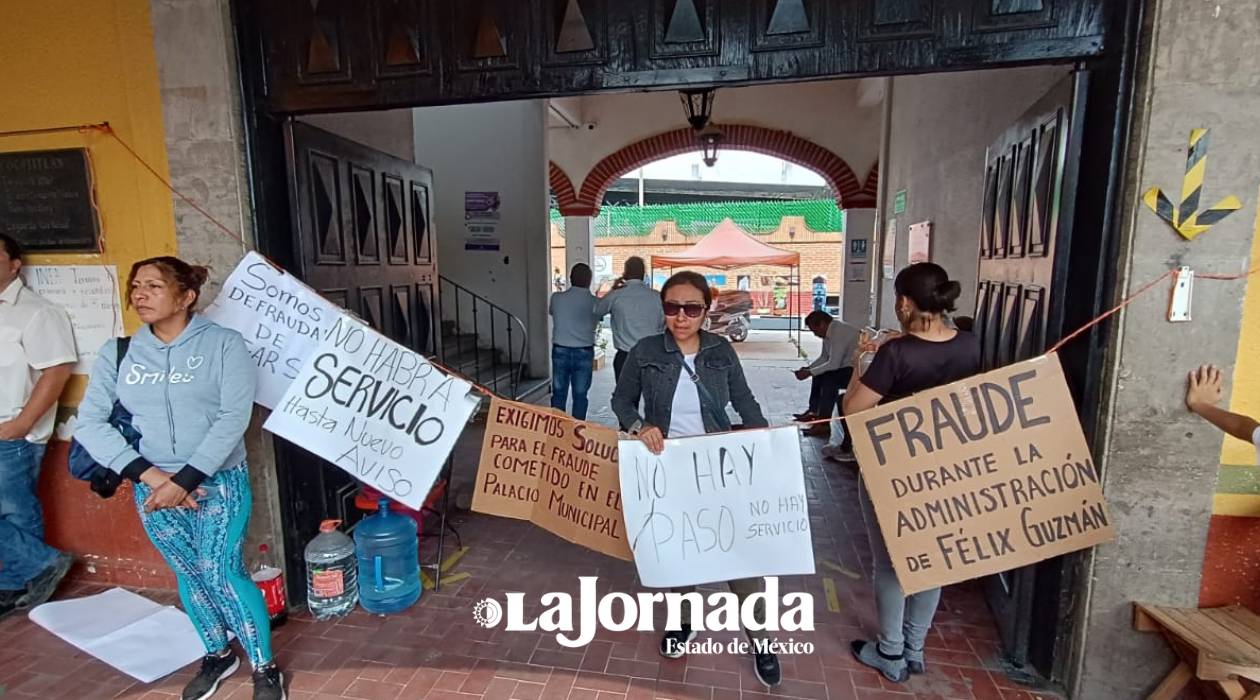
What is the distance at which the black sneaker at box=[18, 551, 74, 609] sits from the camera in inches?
120

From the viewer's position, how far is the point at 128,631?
9.30 feet

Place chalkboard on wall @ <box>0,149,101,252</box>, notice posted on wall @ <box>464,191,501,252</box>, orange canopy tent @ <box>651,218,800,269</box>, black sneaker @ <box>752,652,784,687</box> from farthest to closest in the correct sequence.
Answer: orange canopy tent @ <box>651,218,800,269</box> → notice posted on wall @ <box>464,191,501,252</box> → chalkboard on wall @ <box>0,149,101,252</box> → black sneaker @ <box>752,652,784,687</box>

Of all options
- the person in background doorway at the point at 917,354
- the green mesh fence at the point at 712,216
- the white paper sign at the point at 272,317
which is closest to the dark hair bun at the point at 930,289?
the person in background doorway at the point at 917,354

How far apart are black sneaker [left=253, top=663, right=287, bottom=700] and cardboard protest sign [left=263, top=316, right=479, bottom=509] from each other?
32.7 inches

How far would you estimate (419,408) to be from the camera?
2467 mm

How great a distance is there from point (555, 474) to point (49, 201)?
279 centimetres

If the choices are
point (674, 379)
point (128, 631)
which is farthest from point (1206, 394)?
point (128, 631)

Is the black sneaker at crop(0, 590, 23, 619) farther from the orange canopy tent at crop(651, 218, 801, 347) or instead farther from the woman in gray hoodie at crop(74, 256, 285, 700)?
the orange canopy tent at crop(651, 218, 801, 347)

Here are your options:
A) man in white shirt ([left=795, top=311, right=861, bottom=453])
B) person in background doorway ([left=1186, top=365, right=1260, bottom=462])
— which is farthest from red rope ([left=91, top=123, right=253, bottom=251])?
man in white shirt ([left=795, top=311, right=861, bottom=453])

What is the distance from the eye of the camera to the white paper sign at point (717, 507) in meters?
2.25

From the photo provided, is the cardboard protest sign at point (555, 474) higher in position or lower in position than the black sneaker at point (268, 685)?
higher

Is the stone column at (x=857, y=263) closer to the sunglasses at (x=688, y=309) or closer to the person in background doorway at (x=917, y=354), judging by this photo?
the person in background doorway at (x=917, y=354)

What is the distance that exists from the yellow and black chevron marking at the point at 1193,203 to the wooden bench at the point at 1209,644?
129 centimetres

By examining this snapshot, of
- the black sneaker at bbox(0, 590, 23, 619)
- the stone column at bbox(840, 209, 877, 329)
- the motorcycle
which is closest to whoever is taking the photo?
the black sneaker at bbox(0, 590, 23, 619)
